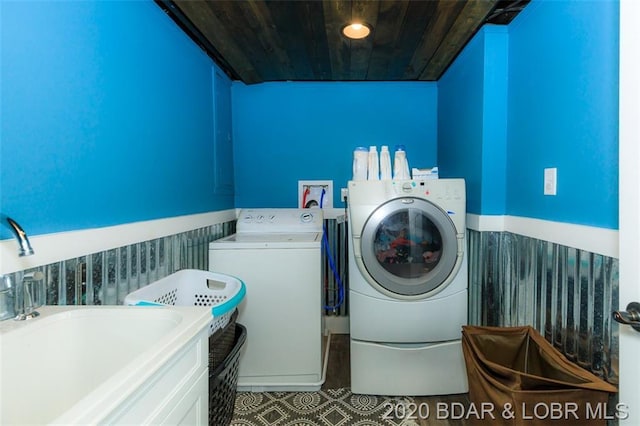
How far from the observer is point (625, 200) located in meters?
0.88

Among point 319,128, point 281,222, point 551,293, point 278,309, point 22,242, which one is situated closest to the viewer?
point 22,242

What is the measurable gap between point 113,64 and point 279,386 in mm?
1900

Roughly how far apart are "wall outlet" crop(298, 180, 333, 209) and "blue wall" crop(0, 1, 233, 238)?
1.04m

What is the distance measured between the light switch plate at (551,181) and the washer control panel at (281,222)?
53.5 inches

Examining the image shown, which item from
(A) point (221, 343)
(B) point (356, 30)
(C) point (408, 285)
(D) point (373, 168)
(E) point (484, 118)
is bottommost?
(A) point (221, 343)

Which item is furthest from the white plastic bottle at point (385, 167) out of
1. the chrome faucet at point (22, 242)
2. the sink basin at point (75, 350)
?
the chrome faucet at point (22, 242)

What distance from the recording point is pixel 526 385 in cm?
113

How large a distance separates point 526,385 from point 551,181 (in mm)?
879

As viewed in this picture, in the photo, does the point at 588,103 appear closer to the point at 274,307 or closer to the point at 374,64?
the point at 374,64

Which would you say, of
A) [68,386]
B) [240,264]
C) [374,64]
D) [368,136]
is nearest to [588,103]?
[374,64]

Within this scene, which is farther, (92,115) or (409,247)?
(409,247)

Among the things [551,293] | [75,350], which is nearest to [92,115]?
[75,350]

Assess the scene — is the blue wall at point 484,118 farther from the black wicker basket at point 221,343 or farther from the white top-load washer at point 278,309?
the black wicker basket at point 221,343

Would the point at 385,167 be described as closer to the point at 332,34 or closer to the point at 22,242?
the point at 332,34
